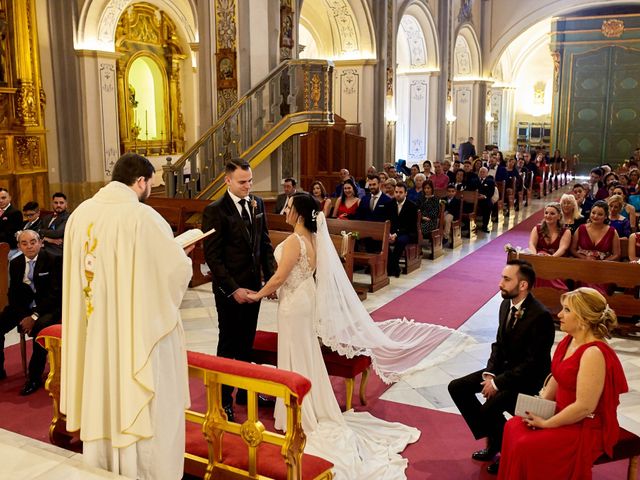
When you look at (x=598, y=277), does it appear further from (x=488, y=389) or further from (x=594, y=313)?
(x=594, y=313)

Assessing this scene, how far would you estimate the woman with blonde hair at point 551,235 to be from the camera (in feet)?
23.6

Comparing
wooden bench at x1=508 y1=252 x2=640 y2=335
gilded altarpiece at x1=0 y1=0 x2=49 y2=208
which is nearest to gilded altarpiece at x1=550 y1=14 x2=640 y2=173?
Result: gilded altarpiece at x1=0 y1=0 x2=49 y2=208

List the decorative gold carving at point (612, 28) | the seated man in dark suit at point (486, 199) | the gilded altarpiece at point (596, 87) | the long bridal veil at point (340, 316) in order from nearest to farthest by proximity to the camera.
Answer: the long bridal veil at point (340, 316) < the seated man in dark suit at point (486, 199) < the decorative gold carving at point (612, 28) < the gilded altarpiece at point (596, 87)

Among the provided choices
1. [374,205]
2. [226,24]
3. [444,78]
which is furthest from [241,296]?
[444,78]

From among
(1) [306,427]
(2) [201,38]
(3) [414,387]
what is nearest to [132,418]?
(1) [306,427]

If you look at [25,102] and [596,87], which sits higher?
[596,87]

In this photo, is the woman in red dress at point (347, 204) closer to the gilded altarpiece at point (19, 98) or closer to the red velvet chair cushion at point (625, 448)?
the gilded altarpiece at point (19, 98)

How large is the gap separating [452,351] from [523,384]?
7.29 ft

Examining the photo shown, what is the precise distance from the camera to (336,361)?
480 cm

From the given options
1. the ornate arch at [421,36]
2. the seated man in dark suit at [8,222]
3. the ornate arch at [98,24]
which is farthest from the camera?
the ornate arch at [421,36]

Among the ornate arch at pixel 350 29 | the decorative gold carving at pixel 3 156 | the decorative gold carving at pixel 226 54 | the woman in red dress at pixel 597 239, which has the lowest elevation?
the woman in red dress at pixel 597 239

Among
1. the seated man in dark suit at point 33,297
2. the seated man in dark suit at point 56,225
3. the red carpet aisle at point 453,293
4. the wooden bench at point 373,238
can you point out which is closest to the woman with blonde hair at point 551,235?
the red carpet aisle at point 453,293

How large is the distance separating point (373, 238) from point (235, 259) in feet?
14.2

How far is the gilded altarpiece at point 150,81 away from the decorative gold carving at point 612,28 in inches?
594
